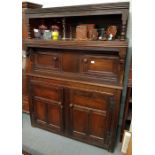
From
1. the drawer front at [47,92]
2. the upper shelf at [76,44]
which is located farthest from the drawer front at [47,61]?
the drawer front at [47,92]

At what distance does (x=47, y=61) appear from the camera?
1.94m

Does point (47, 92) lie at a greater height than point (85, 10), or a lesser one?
lesser

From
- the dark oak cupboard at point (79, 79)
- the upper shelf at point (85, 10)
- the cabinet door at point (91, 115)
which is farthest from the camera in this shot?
the cabinet door at point (91, 115)

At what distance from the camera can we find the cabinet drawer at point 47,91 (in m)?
1.88

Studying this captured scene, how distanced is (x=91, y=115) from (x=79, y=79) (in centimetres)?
44

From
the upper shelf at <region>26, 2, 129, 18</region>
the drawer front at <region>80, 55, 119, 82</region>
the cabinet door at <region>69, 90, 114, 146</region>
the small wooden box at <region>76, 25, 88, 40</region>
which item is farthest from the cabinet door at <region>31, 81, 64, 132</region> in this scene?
the upper shelf at <region>26, 2, 129, 18</region>

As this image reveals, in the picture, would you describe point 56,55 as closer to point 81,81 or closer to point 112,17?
point 81,81

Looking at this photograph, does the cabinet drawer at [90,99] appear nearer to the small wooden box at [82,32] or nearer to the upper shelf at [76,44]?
the upper shelf at [76,44]

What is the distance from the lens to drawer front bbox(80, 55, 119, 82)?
62.9 inches

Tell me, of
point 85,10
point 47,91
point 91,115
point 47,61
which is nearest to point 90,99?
point 91,115
